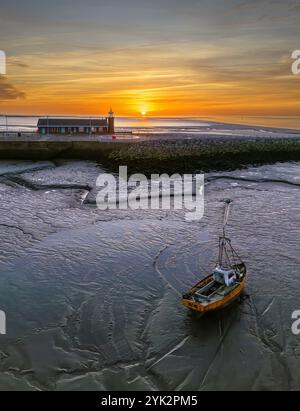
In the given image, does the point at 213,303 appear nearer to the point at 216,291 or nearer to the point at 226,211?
the point at 216,291

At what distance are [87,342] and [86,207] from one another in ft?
63.6

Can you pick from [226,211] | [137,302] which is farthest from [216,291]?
[226,211]

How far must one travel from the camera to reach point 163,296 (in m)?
17.3

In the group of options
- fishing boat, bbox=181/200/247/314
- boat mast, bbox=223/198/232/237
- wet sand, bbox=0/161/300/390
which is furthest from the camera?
boat mast, bbox=223/198/232/237

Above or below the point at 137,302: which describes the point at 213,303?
above

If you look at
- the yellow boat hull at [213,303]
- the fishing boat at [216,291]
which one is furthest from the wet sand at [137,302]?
the fishing boat at [216,291]

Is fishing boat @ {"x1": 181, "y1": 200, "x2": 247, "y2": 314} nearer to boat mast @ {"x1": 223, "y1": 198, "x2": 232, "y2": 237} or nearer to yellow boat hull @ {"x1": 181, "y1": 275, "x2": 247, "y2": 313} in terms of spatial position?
yellow boat hull @ {"x1": 181, "y1": 275, "x2": 247, "y2": 313}

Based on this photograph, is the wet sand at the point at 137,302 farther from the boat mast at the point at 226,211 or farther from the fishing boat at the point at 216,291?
the fishing boat at the point at 216,291

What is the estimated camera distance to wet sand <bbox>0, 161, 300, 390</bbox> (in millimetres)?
12469

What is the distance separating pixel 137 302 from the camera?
16.8 metres

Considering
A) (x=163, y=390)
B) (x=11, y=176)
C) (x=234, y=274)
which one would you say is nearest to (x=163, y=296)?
(x=234, y=274)

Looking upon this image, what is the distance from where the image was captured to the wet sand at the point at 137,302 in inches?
491

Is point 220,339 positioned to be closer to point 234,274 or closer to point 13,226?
point 234,274

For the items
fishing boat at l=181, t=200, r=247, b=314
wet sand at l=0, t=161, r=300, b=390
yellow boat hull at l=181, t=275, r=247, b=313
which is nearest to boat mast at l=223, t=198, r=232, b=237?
wet sand at l=0, t=161, r=300, b=390
